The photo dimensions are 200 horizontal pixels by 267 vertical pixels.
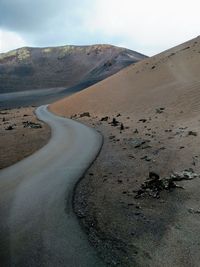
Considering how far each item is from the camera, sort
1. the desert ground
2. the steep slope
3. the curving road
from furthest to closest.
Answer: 1. the steep slope
2. the desert ground
3. the curving road

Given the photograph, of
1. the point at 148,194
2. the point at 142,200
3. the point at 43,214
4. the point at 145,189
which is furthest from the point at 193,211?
the point at 43,214

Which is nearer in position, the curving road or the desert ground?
the curving road

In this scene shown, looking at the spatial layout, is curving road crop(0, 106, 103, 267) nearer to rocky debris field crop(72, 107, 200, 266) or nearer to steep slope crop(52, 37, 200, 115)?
rocky debris field crop(72, 107, 200, 266)

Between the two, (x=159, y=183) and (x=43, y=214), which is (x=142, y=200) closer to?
(x=159, y=183)

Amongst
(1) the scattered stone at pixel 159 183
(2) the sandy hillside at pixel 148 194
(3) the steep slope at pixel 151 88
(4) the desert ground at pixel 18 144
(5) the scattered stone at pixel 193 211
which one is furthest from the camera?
(3) the steep slope at pixel 151 88

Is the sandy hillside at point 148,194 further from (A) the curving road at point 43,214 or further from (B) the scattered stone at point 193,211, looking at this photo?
(A) the curving road at point 43,214

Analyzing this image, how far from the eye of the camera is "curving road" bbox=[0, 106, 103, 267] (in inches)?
373

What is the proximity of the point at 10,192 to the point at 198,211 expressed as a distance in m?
7.66

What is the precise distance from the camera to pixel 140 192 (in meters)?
13.6

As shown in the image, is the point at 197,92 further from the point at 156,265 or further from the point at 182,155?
the point at 156,265

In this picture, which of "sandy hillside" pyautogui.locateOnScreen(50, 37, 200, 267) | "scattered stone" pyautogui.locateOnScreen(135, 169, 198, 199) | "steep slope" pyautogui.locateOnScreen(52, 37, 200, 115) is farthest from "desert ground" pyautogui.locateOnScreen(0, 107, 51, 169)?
"steep slope" pyautogui.locateOnScreen(52, 37, 200, 115)

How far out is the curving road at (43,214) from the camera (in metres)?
9.48

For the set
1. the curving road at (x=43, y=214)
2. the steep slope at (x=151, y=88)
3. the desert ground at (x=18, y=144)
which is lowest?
the steep slope at (x=151, y=88)

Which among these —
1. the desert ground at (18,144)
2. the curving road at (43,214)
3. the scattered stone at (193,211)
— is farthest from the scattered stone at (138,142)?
the scattered stone at (193,211)
